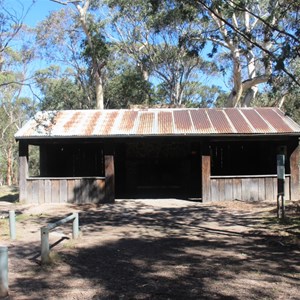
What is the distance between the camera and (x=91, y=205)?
51.9 ft

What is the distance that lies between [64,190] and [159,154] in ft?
18.0

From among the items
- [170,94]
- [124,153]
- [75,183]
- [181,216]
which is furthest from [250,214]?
[170,94]

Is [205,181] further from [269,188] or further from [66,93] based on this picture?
[66,93]

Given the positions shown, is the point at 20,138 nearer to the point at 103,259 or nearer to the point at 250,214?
the point at 250,214

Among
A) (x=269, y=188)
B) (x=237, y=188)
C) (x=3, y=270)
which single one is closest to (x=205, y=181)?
(x=237, y=188)

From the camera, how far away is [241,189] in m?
16.3

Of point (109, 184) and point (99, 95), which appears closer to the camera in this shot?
point (109, 184)

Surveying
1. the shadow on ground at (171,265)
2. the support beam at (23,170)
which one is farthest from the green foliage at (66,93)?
the shadow on ground at (171,265)

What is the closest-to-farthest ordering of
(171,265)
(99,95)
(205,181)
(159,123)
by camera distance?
(171,265) → (205,181) → (159,123) → (99,95)

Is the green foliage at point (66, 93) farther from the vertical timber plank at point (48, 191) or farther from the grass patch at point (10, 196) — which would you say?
the vertical timber plank at point (48, 191)

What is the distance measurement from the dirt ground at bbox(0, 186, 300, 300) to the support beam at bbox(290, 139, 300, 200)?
3.38 meters

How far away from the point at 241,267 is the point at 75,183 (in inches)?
430

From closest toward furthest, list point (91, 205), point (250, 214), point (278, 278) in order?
point (278, 278) → point (250, 214) → point (91, 205)

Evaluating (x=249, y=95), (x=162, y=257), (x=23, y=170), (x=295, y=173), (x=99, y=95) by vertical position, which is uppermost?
(x=99, y=95)
